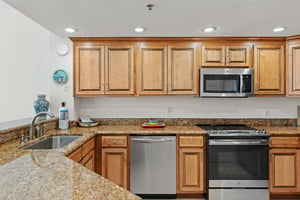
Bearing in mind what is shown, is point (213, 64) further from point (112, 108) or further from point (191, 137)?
point (112, 108)

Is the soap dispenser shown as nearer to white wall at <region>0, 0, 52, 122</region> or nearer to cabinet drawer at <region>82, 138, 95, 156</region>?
cabinet drawer at <region>82, 138, 95, 156</region>

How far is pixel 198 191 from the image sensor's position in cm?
262

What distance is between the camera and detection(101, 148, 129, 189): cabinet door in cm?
263

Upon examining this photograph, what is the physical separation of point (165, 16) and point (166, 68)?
2.91 ft

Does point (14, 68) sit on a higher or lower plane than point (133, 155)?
higher

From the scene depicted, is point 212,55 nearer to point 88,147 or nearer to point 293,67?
point 293,67

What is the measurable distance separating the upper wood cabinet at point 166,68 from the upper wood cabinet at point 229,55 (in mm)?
154

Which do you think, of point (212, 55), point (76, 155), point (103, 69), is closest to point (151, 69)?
point (103, 69)

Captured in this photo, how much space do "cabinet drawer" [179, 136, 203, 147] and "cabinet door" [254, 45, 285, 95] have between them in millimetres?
1156

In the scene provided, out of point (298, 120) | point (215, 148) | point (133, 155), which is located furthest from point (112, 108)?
point (298, 120)

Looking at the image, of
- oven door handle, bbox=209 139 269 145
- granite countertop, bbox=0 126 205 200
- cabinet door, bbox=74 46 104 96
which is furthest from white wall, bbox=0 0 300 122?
granite countertop, bbox=0 126 205 200

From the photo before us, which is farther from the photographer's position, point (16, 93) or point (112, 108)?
point (16, 93)

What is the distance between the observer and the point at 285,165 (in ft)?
8.54

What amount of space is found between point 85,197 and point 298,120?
355 cm
